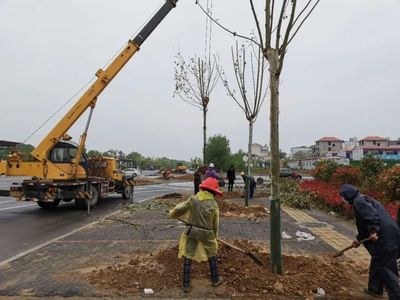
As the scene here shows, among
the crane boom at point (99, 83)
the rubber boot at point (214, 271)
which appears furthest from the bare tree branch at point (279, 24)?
the crane boom at point (99, 83)

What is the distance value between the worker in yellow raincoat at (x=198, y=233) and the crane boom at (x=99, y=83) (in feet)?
40.0

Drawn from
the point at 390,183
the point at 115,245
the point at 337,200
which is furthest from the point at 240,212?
the point at 115,245

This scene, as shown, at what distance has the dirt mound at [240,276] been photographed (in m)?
6.14

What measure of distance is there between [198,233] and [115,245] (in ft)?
12.9

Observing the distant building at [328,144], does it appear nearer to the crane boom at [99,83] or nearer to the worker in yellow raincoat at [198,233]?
the crane boom at [99,83]

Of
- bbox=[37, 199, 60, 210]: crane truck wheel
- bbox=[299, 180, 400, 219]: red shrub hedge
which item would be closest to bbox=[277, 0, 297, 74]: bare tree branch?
bbox=[299, 180, 400, 219]: red shrub hedge

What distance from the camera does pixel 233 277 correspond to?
257 inches

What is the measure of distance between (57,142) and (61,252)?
9282mm

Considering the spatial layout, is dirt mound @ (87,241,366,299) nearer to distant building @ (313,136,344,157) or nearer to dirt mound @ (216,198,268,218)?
dirt mound @ (216,198,268,218)

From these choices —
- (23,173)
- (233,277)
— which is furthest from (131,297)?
(23,173)

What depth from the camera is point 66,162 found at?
17844 millimetres

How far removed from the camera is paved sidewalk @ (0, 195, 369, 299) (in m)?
6.53

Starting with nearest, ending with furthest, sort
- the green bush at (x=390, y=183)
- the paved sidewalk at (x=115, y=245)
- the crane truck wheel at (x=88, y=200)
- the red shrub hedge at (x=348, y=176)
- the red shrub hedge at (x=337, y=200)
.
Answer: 1. the paved sidewalk at (x=115, y=245)
2. the green bush at (x=390, y=183)
3. the red shrub hedge at (x=337, y=200)
4. the crane truck wheel at (x=88, y=200)
5. the red shrub hedge at (x=348, y=176)

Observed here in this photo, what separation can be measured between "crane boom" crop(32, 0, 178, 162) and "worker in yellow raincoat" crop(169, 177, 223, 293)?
12.2 m
